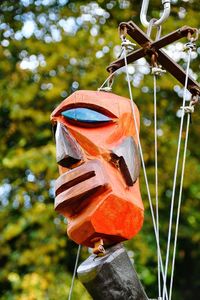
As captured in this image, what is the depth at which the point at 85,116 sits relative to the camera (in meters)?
2.49

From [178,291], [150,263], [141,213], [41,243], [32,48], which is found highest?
[32,48]

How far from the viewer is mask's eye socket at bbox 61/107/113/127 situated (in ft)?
8.16

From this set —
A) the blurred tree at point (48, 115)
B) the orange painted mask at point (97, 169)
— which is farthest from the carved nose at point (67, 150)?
the blurred tree at point (48, 115)

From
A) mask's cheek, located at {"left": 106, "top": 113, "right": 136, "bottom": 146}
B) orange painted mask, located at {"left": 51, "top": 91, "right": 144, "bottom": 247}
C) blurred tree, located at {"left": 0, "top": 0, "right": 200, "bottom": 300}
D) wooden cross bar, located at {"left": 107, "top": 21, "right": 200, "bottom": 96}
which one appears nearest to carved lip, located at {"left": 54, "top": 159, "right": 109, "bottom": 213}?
orange painted mask, located at {"left": 51, "top": 91, "right": 144, "bottom": 247}

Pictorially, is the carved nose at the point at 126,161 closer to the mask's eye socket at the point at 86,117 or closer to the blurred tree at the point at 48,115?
the mask's eye socket at the point at 86,117

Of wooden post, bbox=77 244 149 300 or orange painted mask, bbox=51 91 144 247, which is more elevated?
orange painted mask, bbox=51 91 144 247

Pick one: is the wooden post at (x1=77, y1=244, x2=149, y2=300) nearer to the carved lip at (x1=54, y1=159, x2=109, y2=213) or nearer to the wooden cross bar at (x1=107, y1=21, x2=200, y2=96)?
the carved lip at (x1=54, y1=159, x2=109, y2=213)

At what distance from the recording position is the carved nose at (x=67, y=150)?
2414 millimetres

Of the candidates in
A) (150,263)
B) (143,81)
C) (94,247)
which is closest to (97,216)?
(94,247)

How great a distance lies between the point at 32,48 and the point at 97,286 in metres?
3.60

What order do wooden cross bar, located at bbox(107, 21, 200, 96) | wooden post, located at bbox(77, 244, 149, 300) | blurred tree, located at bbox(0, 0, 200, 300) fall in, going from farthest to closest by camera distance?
blurred tree, located at bbox(0, 0, 200, 300), wooden cross bar, located at bbox(107, 21, 200, 96), wooden post, located at bbox(77, 244, 149, 300)

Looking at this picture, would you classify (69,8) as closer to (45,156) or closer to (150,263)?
(45,156)

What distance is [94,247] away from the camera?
2.42 metres

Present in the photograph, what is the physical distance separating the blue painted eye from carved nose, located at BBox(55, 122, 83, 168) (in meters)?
0.06
